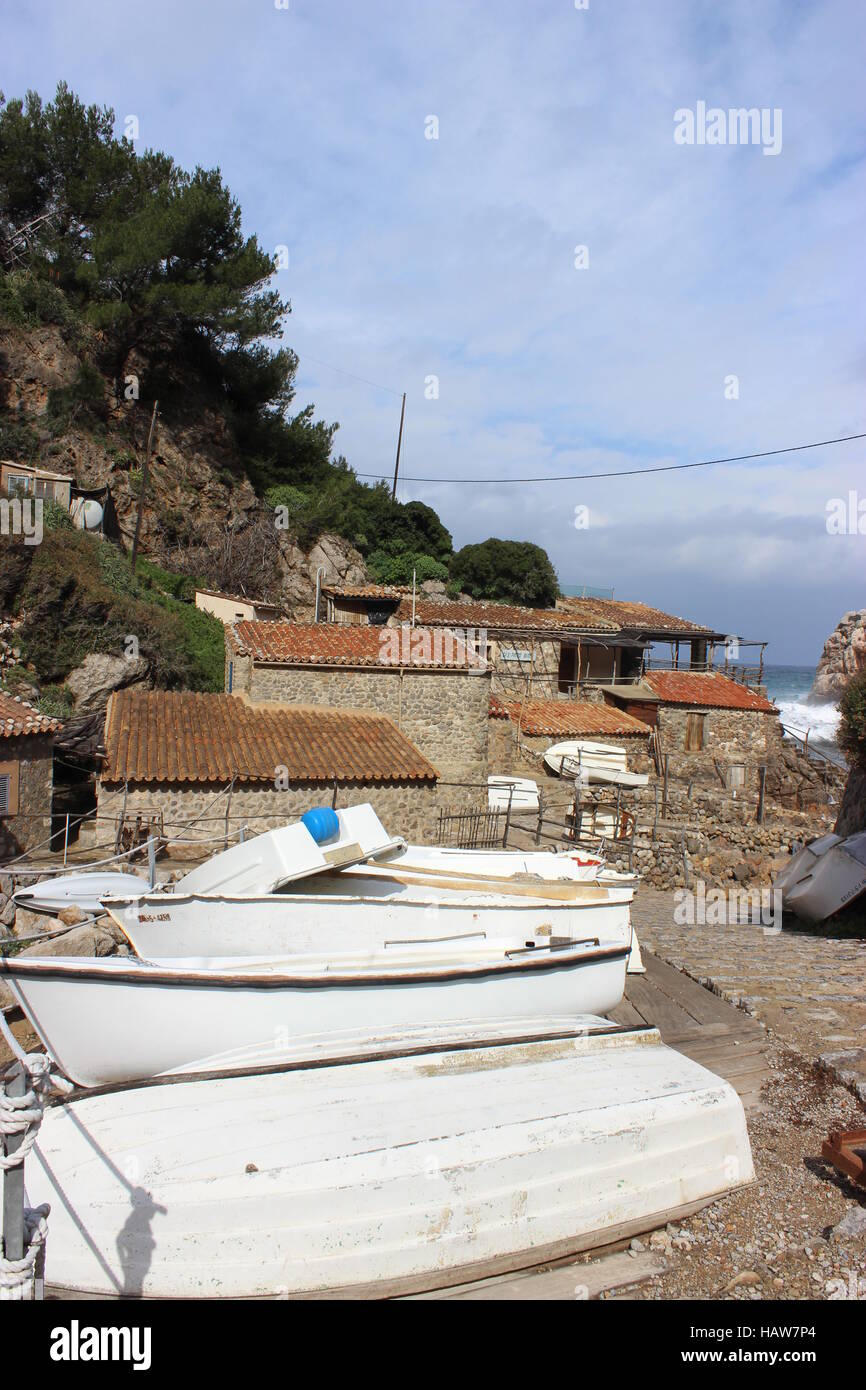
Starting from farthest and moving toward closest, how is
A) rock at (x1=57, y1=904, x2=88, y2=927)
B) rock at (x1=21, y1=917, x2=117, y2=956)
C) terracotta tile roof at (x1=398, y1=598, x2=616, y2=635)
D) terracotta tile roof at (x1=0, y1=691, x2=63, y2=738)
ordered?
1. terracotta tile roof at (x1=398, y1=598, x2=616, y2=635)
2. terracotta tile roof at (x1=0, y1=691, x2=63, y2=738)
3. rock at (x1=57, y1=904, x2=88, y2=927)
4. rock at (x1=21, y1=917, x2=117, y2=956)

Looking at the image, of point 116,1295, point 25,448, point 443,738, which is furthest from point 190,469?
point 116,1295

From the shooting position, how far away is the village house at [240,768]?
43.1ft

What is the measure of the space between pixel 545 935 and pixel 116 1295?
4.04m

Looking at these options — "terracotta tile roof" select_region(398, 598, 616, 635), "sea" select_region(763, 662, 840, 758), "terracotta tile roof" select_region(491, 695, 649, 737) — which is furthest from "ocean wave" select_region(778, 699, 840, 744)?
"terracotta tile roof" select_region(491, 695, 649, 737)

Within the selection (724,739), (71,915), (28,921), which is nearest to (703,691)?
(724,739)

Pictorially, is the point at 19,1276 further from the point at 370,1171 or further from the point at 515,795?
the point at 515,795

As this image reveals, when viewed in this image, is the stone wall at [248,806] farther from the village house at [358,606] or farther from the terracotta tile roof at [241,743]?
the village house at [358,606]

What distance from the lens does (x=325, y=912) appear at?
6.71 meters

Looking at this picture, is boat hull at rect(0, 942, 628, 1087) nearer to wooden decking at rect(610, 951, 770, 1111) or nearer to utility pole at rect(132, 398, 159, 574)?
wooden decking at rect(610, 951, 770, 1111)

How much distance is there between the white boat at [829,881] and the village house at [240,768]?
649 centimetres

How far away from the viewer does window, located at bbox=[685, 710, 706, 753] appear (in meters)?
29.4

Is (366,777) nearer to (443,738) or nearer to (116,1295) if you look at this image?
(443,738)

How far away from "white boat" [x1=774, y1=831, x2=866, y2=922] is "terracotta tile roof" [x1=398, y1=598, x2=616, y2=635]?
1719 centimetres
